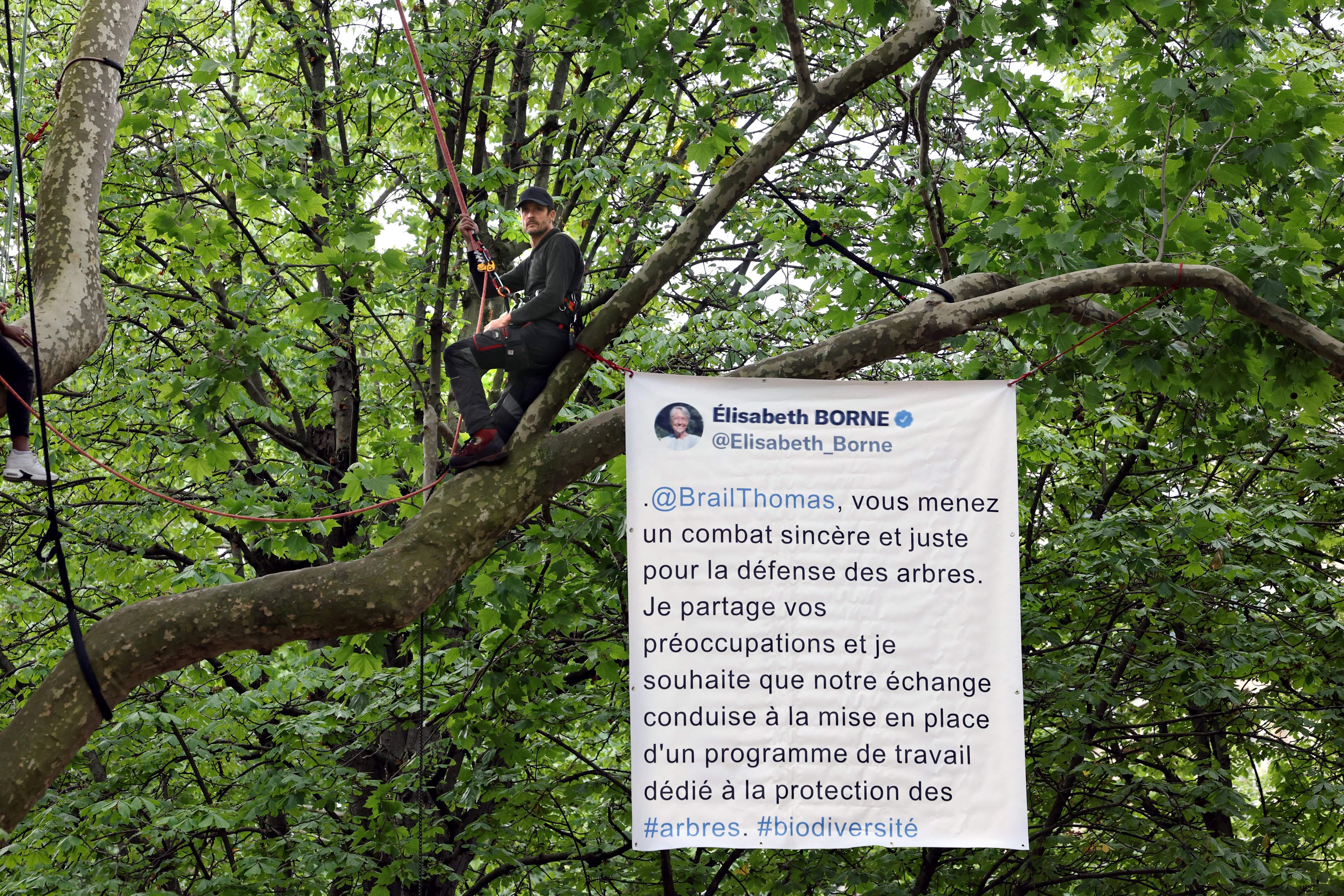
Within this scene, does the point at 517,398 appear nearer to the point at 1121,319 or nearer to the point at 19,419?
the point at 19,419

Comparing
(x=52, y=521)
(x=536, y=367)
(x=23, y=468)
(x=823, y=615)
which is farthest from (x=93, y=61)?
(x=823, y=615)

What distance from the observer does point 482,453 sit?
171 inches

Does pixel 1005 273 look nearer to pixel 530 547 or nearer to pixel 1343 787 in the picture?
pixel 530 547

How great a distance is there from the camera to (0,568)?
9508mm

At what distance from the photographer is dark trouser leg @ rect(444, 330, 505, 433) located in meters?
4.55

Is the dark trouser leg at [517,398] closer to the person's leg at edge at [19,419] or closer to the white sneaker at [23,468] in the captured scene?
the person's leg at edge at [19,419]

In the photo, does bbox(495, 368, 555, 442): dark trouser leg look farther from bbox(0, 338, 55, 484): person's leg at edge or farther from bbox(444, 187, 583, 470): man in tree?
bbox(0, 338, 55, 484): person's leg at edge

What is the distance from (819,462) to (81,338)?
2.60 m

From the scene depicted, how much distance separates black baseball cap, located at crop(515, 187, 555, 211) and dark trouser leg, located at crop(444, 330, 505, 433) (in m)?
0.67

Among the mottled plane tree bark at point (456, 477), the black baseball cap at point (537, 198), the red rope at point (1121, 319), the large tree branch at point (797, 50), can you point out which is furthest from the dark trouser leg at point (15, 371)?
the red rope at point (1121, 319)

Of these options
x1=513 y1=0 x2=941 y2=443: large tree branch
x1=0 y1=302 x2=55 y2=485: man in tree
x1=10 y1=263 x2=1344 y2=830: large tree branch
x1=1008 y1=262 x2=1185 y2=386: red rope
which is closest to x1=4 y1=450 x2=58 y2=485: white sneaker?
x1=0 y1=302 x2=55 y2=485: man in tree

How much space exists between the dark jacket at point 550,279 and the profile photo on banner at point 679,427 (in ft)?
2.44

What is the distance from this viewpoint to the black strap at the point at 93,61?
14.2 feet

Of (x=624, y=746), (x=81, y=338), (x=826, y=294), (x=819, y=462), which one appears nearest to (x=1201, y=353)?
(x=826, y=294)
